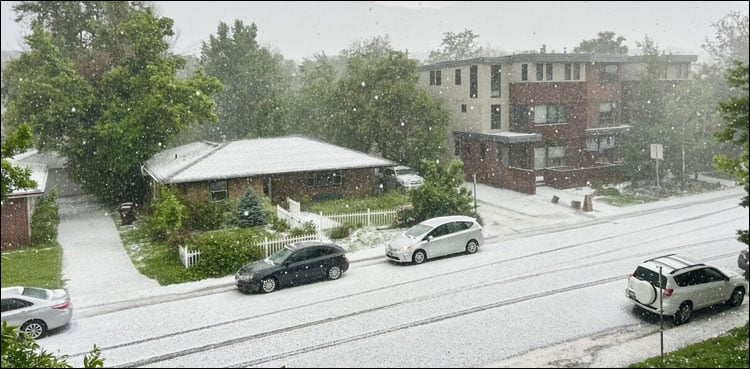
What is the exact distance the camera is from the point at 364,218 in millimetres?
26562

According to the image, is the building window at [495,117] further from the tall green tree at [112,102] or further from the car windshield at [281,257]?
Answer: the car windshield at [281,257]

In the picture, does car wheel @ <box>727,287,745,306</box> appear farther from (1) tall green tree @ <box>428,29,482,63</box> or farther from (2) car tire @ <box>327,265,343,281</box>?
(1) tall green tree @ <box>428,29,482,63</box>

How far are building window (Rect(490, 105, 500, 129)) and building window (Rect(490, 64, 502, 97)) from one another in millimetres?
846

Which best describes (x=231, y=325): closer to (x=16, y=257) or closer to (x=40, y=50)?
(x=16, y=257)

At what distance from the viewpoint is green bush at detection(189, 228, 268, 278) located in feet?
66.0

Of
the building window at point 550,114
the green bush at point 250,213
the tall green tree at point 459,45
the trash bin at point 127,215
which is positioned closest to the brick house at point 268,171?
the trash bin at point 127,215

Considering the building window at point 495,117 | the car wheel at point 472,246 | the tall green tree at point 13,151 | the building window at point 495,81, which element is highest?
the building window at point 495,81

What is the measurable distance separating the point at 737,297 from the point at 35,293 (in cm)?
1732

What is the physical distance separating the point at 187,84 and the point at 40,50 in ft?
24.7

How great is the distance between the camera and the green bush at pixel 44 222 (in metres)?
24.1

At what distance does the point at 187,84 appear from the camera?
33375 millimetres

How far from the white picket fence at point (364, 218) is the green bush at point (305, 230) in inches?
75.5

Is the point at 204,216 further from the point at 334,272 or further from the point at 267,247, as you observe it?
the point at 334,272

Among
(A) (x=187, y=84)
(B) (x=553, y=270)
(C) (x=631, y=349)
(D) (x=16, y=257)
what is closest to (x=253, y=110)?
(A) (x=187, y=84)
